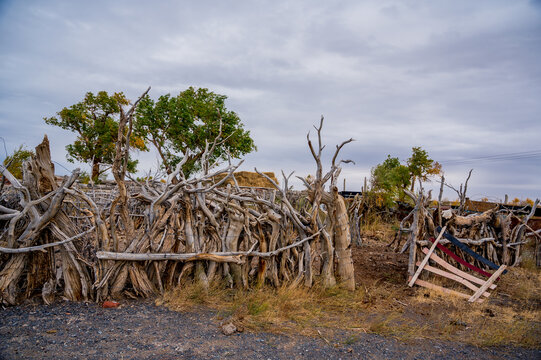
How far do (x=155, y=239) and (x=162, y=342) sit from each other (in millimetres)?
1789

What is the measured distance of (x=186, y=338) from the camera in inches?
143

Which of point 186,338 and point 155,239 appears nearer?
point 186,338

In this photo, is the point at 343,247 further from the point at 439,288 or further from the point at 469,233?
the point at 469,233

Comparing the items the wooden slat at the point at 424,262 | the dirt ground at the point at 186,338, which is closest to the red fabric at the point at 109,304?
the dirt ground at the point at 186,338

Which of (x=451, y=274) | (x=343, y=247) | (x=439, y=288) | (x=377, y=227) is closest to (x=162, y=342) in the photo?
(x=343, y=247)

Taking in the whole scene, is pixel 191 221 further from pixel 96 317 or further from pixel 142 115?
pixel 142 115

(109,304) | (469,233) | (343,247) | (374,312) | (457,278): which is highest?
(469,233)

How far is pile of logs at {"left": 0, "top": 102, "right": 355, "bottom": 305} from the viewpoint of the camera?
434 cm

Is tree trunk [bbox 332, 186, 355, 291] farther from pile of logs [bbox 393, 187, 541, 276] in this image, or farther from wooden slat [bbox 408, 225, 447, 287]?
pile of logs [bbox 393, 187, 541, 276]

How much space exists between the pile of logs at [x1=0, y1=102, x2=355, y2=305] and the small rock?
3.78 ft

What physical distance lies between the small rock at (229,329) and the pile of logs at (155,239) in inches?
45.4

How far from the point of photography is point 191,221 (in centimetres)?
515

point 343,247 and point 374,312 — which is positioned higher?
point 343,247

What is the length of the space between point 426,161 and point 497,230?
2007 centimetres
